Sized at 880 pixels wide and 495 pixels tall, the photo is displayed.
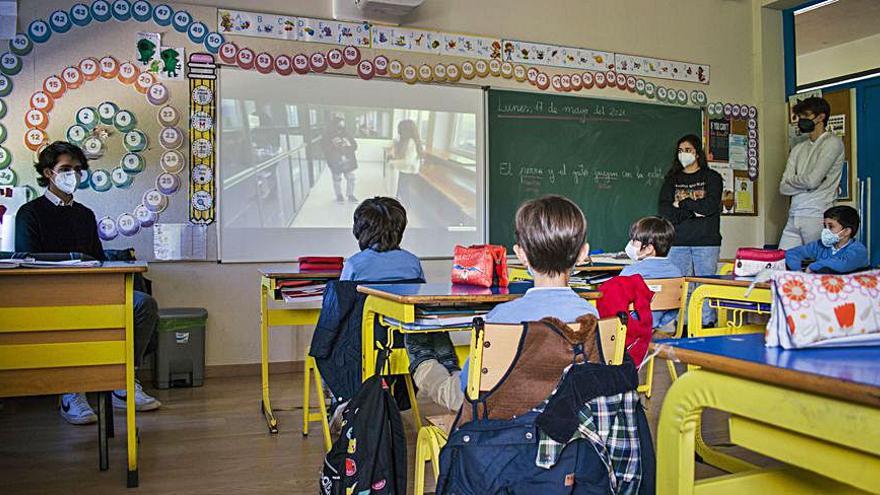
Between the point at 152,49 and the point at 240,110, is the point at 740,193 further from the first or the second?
the point at 152,49

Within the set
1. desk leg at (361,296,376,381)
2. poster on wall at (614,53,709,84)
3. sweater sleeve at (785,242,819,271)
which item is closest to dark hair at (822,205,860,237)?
sweater sleeve at (785,242,819,271)

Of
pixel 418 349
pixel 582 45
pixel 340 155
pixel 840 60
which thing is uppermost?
pixel 840 60

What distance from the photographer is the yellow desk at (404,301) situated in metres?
1.96

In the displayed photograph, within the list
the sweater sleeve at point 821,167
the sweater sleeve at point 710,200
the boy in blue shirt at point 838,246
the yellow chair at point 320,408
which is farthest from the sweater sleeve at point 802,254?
the yellow chair at point 320,408

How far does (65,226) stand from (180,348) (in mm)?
1072

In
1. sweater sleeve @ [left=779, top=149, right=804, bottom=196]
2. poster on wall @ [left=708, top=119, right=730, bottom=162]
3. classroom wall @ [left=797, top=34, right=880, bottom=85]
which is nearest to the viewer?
sweater sleeve @ [left=779, top=149, right=804, bottom=196]

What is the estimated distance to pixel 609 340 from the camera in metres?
1.51

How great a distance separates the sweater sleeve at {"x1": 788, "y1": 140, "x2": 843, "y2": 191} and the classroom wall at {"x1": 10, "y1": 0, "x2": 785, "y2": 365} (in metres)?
0.67

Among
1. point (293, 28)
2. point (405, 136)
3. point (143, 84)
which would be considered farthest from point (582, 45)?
point (143, 84)

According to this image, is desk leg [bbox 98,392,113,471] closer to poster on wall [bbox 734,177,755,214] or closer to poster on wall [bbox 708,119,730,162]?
poster on wall [bbox 708,119,730,162]

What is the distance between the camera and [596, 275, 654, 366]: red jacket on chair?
2617 mm

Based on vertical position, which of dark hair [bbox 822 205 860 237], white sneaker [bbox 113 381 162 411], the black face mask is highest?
the black face mask

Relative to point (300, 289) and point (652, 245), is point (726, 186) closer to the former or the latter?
point (652, 245)

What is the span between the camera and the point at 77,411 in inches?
133
